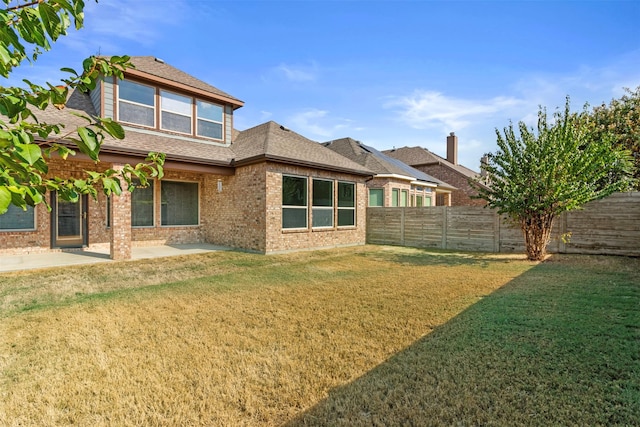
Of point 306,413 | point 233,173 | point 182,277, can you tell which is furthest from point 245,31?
point 306,413

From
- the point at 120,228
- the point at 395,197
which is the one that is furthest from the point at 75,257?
the point at 395,197

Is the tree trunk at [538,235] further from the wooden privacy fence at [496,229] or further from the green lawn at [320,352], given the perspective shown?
the green lawn at [320,352]

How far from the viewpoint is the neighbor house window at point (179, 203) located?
12.5 metres

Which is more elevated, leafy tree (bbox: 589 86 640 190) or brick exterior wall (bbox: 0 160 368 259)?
leafy tree (bbox: 589 86 640 190)

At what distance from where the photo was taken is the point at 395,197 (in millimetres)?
A: 19453

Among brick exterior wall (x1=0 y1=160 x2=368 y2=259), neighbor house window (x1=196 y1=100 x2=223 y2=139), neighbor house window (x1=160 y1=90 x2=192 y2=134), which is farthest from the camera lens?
neighbor house window (x1=196 y1=100 x2=223 y2=139)

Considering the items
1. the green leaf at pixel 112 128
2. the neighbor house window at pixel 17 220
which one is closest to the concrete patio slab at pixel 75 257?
the neighbor house window at pixel 17 220

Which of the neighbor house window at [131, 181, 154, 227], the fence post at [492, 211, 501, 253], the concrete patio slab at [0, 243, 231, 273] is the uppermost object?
the neighbor house window at [131, 181, 154, 227]

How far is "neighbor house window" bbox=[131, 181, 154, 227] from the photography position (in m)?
11.8

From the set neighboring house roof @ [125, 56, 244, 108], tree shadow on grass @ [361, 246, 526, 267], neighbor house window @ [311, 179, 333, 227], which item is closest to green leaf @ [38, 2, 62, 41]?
tree shadow on grass @ [361, 246, 526, 267]

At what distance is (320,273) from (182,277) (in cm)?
329

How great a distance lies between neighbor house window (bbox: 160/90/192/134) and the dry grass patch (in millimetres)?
6319

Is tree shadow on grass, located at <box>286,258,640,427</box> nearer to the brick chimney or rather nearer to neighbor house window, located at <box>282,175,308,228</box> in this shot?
neighbor house window, located at <box>282,175,308,228</box>

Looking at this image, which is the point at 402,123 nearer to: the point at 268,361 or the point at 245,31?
the point at 245,31
